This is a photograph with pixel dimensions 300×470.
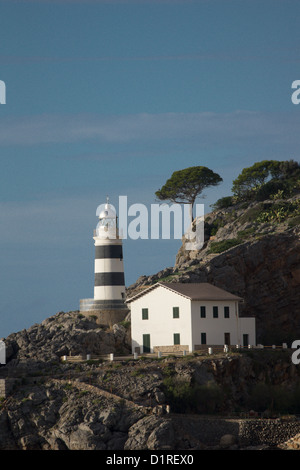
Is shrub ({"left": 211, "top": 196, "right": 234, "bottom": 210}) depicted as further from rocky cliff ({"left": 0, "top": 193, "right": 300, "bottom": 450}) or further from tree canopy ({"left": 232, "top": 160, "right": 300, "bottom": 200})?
rocky cliff ({"left": 0, "top": 193, "right": 300, "bottom": 450})

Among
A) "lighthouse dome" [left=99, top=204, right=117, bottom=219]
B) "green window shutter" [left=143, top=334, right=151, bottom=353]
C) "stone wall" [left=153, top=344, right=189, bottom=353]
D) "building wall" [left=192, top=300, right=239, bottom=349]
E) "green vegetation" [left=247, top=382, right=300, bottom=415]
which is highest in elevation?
"lighthouse dome" [left=99, top=204, right=117, bottom=219]

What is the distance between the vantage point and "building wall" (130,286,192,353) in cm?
6419

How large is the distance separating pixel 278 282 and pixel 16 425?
89.2 ft

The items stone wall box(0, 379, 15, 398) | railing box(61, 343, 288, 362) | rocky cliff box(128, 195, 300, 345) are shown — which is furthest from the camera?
rocky cliff box(128, 195, 300, 345)

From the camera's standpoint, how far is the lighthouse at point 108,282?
70625 mm

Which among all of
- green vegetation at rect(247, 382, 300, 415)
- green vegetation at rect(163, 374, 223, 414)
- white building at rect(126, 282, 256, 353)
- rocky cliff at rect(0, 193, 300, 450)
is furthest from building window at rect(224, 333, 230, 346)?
green vegetation at rect(163, 374, 223, 414)

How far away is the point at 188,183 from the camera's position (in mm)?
99250

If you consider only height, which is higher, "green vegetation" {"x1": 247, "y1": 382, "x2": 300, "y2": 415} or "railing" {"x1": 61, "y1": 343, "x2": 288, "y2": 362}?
"railing" {"x1": 61, "y1": 343, "x2": 288, "y2": 362}

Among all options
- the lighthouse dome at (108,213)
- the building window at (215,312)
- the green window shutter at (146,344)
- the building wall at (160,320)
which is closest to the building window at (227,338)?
the building window at (215,312)

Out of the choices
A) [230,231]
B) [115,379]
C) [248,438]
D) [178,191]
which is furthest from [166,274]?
[248,438]

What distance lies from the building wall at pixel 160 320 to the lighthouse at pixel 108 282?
3658 millimetres

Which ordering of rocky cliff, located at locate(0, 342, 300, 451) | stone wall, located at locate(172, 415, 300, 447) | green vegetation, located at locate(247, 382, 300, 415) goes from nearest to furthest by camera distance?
1. rocky cliff, located at locate(0, 342, 300, 451)
2. stone wall, located at locate(172, 415, 300, 447)
3. green vegetation, located at locate(247, 382, 300, 415)

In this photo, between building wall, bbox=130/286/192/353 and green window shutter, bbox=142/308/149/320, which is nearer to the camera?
building wall, bbox=130/286/192/353

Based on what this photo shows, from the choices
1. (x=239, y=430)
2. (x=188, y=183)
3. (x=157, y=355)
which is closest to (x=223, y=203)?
(x=188, y=183)
